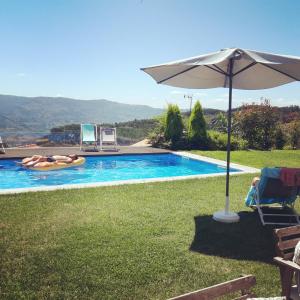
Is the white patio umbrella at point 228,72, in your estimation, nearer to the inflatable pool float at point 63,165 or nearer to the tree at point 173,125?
the inflatable pool float at point 63,165

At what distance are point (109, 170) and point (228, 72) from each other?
7335 mm

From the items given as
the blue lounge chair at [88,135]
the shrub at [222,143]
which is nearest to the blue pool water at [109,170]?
the blue lounge chair at [88,135]

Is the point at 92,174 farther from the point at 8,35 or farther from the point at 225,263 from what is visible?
the point at 8,35

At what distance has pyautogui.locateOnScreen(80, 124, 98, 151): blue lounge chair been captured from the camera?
55.4 feet

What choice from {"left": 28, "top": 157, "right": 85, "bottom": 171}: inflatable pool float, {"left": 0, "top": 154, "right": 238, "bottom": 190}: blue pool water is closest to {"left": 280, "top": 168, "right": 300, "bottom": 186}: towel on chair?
{"left": 0, "top": 154, "right": 238, "bottom": 190}: blue pool water

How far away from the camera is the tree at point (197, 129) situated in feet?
60.0

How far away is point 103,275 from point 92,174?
343 inches

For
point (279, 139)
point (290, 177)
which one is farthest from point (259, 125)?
point (290, 177)

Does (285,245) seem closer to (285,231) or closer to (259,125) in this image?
(285,231)

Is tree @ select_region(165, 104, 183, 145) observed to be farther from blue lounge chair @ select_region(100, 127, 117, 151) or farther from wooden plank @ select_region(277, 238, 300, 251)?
wooden plank @ select_region(277, 238, 300, 251)

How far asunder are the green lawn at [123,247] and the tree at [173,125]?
1105 centimetres

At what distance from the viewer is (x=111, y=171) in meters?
13.1

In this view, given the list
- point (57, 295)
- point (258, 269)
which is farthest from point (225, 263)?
point (57, 295)

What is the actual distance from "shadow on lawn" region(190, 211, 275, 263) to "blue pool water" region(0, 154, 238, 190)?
6079 mm
